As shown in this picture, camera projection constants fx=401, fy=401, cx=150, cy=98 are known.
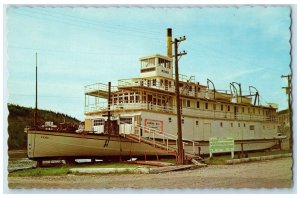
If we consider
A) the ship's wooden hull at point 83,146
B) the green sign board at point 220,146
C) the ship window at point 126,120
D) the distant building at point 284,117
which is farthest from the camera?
the ship window at point 126,120

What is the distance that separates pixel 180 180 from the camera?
14.0m

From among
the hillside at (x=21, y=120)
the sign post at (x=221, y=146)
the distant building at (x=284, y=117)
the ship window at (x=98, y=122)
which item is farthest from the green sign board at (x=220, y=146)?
the ship window at (x=98, y=122)

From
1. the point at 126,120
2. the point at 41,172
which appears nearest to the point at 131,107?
the point at 126,120

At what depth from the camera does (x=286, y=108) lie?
15016 mm

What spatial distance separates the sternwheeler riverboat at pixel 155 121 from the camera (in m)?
18.5

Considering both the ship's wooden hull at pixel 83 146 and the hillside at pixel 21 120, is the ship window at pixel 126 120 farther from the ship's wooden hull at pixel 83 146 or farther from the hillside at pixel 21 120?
the hillside at pixel 21 120

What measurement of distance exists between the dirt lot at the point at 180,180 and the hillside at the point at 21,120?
1531 millimetres

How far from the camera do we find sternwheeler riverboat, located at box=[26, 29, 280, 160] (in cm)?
1845

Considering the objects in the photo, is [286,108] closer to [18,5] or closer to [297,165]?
[297,165]

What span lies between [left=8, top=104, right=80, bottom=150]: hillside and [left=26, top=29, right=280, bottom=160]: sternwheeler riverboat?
77 centimetres

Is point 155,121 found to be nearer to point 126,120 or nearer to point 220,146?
point 126,120

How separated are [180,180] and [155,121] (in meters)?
7.06

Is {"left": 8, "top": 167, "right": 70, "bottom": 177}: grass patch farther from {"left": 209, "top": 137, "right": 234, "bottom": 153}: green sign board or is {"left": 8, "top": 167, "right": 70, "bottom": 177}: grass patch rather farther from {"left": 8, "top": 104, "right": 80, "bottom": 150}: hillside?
{"left": 209, "top": 137, "right": 234, "bottom": 153}: green sign board

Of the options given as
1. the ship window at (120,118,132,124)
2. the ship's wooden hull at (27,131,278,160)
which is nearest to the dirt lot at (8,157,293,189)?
the ship's wooden hull at (27,131,278,160)
